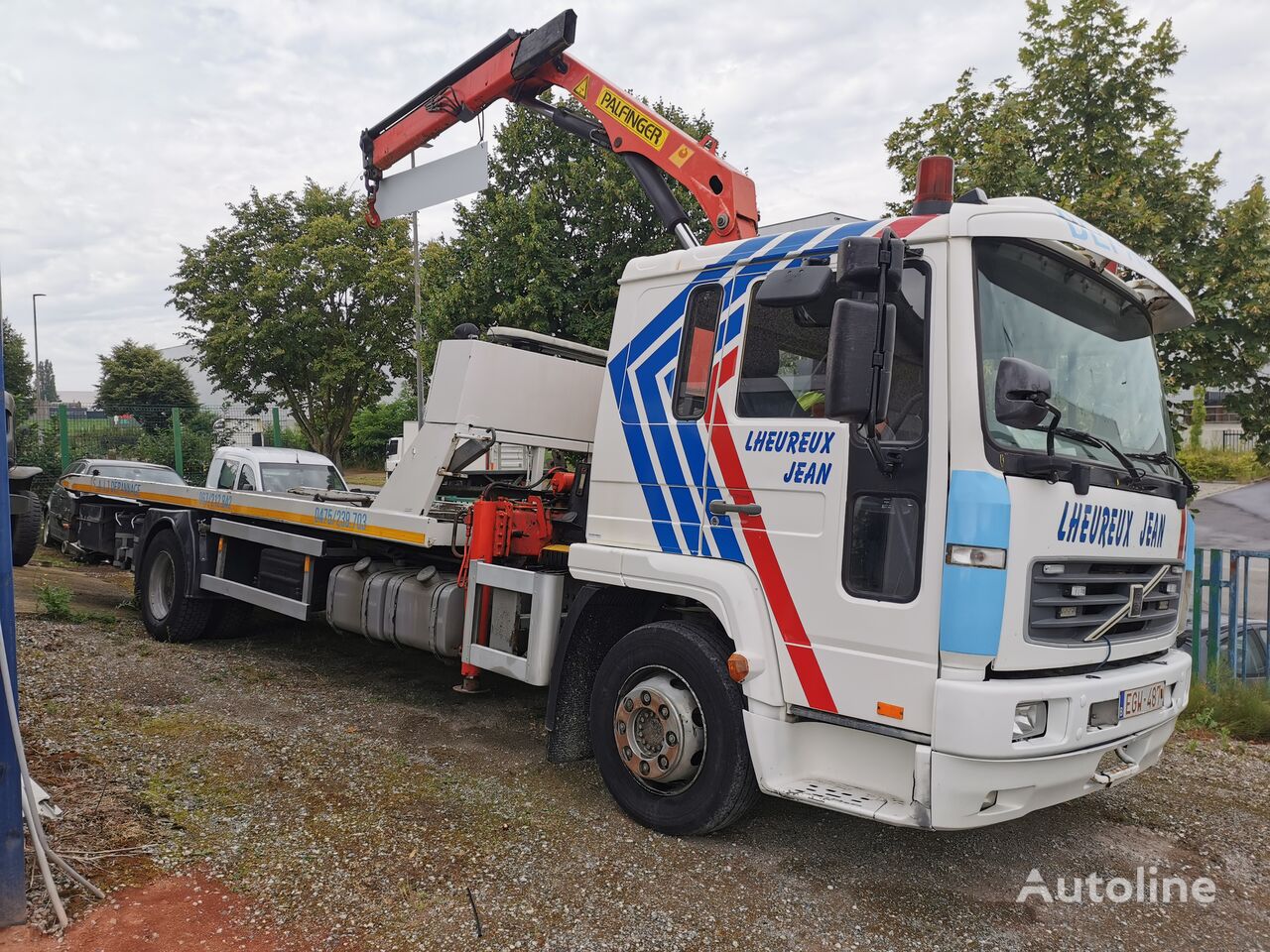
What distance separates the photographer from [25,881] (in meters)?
3.39

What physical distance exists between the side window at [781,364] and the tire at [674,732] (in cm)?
105

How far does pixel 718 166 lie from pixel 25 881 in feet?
16.3

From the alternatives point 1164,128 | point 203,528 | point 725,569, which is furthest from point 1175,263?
point 203,528

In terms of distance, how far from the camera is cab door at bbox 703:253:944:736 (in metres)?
3.35

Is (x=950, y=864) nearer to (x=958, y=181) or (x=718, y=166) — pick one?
(x=718, y=166)

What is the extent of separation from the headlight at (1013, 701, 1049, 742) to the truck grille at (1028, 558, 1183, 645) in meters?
0.23

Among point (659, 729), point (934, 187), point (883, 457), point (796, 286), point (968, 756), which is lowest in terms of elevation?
point (659, 729)

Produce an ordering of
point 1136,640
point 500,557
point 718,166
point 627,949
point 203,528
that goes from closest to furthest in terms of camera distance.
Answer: point 627,949 < point 1136,640 < point 500,557 < point 718,166 < point 203,528

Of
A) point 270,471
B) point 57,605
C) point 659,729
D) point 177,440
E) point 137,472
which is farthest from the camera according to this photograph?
point 177,440

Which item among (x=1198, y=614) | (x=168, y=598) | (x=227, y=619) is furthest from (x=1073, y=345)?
(x=168, y=598)

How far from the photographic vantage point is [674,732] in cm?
399

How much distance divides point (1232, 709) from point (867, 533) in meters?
4.50

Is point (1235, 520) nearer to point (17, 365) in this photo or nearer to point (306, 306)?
point (306, 306)

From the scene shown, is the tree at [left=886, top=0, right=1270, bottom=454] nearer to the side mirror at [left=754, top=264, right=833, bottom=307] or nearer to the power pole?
the side mirror at [left=754, top=264, right=833, bottom=307]
